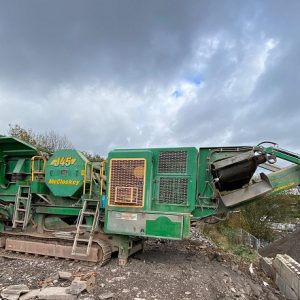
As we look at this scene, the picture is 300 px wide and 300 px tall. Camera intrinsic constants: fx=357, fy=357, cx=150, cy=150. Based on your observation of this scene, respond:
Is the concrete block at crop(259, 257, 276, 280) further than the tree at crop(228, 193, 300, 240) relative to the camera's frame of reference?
No

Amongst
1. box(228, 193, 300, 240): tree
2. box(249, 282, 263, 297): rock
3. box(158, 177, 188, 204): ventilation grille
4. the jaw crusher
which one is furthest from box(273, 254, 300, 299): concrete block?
box(228, 193, 300, 240): tree

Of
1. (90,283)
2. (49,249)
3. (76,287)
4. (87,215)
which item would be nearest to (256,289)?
(90,283)

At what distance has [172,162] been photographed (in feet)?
22.4

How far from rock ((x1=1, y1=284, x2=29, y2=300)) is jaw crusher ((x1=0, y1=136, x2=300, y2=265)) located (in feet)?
4.33

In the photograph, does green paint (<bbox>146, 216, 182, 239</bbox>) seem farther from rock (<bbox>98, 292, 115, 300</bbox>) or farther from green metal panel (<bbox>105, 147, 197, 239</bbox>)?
rock (<bbox>98, 292, 115, 300</bbox>)

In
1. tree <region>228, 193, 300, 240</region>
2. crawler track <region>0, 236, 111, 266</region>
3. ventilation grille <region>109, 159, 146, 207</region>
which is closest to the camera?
ventilation grille <region>109, 159, 146, 207</region>

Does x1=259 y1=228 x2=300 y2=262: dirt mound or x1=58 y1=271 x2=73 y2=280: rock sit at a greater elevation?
x1=58 y1=271 x2=73 y2=280: rock

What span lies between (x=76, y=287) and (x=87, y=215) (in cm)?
208

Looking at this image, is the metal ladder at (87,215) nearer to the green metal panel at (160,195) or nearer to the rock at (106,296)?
the green metal panel at (160,195)

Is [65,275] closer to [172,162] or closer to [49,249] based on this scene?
[49,249]

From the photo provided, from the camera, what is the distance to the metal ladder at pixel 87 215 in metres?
7.02

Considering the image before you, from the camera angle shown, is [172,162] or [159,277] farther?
[172,162]

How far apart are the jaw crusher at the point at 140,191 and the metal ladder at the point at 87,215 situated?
0.02 m

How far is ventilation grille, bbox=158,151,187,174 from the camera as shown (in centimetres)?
675
